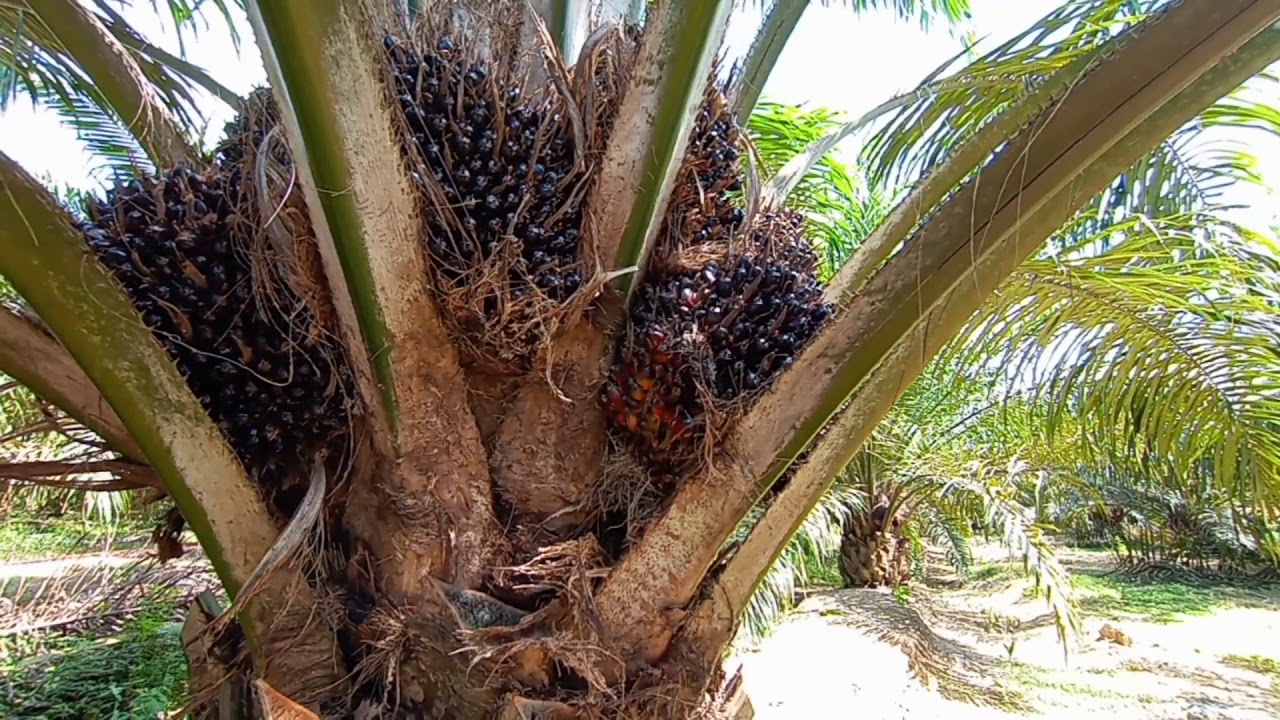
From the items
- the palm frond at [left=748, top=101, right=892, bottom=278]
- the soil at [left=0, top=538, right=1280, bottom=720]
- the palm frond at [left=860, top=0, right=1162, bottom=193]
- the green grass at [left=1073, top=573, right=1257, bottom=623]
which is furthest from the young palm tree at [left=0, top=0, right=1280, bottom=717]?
the green grass at [left=1073, top=573, right=1257, bottom=623]

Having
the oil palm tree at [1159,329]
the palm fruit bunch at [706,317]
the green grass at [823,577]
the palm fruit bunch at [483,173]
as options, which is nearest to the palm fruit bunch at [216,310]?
the palm fruit bunch at [483,173]

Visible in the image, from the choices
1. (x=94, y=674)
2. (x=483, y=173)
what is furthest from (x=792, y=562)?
(x=483, y=173)

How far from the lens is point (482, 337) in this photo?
53.1 inches

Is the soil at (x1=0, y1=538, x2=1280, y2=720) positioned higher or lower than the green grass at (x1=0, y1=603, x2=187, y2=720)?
higher

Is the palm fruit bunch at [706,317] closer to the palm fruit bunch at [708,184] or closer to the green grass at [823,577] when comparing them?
the palm fruit bunch at [708,184]

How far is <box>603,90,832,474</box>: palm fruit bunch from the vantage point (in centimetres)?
141

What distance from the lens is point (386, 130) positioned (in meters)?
Answer: 1.09

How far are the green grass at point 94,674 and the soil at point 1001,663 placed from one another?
3.43 m

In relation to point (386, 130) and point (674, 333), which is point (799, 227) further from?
point (386, 130)

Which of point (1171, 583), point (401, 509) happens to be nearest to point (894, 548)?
point (1171, 583)

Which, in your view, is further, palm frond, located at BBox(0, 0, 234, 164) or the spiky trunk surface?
the spiky trunk surface

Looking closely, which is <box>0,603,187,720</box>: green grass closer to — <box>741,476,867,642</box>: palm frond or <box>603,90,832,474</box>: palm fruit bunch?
<box>741,476,867,642</box>: palm frond

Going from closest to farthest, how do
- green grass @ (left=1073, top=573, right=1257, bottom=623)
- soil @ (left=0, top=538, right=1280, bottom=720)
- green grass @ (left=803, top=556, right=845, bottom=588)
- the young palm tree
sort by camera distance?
the young palm tree, soil @ (left=0, top=538, right=1280, bottom=720), green grass @ (left=1073, top=573, right=1257, bottom=623), green grass @ (left=803, top=556, right=845, bottom=588)

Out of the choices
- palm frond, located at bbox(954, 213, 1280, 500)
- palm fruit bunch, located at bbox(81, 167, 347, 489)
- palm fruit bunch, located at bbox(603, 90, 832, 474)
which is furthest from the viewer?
palm frond, located at bbox(954, 213, 1280, 500)
